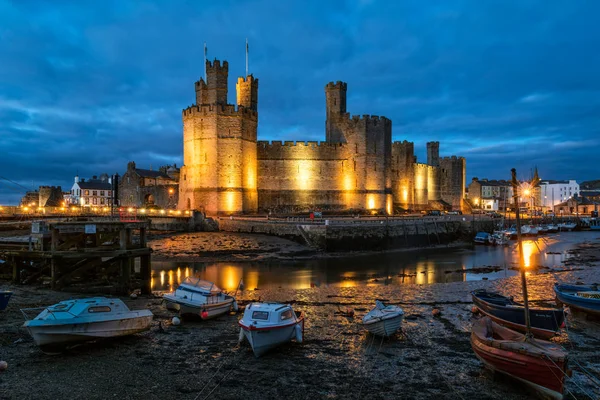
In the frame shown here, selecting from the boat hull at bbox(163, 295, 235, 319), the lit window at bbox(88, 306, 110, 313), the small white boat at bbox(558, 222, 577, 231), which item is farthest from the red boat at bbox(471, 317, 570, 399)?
the small white boat at bbox(558, 222, 577, 231)

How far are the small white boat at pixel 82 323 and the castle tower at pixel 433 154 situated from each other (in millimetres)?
59629

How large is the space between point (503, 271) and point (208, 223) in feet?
78.4

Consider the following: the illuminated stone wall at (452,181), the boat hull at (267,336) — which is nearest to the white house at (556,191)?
the illuminated stone wall at (452,181)

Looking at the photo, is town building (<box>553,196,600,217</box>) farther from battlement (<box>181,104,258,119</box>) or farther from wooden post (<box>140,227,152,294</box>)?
wooden post (<box>140,227,152,294</box>)

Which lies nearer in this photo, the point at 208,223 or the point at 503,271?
the point at 503,271

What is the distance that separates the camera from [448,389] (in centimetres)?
805

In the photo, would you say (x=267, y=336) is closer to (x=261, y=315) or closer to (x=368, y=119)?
(x=261, y=315)

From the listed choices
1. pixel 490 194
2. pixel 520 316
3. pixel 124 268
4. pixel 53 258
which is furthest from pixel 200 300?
pixel 490 194

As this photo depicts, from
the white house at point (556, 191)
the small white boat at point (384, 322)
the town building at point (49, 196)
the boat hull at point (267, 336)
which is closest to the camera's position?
the boat hull at point (267, 336)

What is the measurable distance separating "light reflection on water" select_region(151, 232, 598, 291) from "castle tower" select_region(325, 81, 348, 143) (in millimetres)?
19075

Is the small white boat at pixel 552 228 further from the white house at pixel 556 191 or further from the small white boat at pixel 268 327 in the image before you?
the small white boat at pixel 268 327

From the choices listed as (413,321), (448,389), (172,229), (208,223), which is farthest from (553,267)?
(172,229)

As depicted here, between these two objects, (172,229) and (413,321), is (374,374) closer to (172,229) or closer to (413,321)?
(413,321)

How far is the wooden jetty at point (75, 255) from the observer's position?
51.5ft
